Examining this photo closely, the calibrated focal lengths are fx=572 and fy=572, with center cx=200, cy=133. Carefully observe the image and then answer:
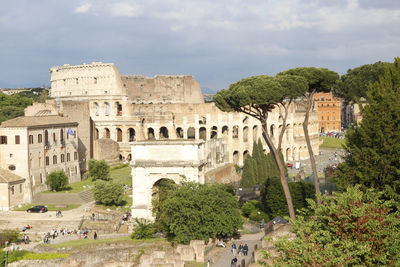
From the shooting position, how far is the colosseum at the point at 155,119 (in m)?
68.4

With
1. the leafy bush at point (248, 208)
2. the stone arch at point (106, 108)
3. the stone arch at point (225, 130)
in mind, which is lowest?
the leafy bush at point (248, 208)

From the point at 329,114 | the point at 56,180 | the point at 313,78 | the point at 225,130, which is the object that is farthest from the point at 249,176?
the point at 329,114

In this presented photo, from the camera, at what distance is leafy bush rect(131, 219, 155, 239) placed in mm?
30812

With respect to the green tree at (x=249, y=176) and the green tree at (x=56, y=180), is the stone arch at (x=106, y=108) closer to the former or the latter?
the green tree at (x=56, y=180)

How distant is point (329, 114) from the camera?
102 metres

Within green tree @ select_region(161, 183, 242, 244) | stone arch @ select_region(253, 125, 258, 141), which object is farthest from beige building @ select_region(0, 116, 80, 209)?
stone arch @ select_region(253, 125, 258, 141)

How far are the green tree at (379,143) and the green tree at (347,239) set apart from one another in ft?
17.1

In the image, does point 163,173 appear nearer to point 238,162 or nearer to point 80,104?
Answer: point 80,104

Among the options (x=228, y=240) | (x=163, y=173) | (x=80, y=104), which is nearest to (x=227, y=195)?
(x=228, y=240)

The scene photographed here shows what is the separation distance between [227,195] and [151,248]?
4.82 m

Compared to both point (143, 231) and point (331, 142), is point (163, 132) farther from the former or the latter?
point (143, 231)

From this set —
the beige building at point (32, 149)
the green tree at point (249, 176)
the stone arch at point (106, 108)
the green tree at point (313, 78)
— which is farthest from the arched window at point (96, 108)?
the green tree at point (313, 78)

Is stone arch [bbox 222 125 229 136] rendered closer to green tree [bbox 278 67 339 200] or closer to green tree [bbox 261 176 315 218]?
green tree [bbox 261 176 315 218]

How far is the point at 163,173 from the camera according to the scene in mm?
32844
